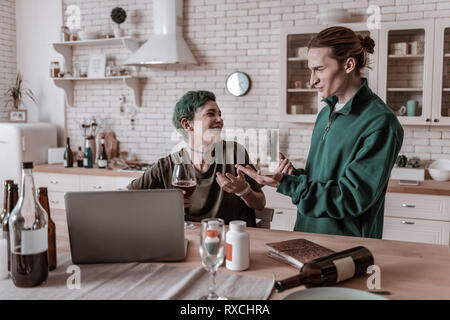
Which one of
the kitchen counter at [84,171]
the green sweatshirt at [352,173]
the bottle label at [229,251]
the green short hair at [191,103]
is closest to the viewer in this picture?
the bottle label at [229,251]

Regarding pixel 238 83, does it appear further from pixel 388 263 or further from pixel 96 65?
pixel 388 263

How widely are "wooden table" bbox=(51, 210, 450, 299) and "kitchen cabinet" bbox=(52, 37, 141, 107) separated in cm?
310

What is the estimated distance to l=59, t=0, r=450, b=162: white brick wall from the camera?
13.3ft

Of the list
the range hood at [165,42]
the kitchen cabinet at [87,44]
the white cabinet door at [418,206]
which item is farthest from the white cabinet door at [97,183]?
the white cabinet door at [418,206]

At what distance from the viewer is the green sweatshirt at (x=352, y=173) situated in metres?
1.75

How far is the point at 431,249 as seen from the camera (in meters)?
1.63

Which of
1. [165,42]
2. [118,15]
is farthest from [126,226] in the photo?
[118,15]

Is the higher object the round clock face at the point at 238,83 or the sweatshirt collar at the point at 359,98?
the round clock face at the point at 238,83

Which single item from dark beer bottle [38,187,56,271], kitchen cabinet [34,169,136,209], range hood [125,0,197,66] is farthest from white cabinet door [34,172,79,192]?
dark beer bottle [38,187,56,271]

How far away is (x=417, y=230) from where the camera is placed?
3506 mm

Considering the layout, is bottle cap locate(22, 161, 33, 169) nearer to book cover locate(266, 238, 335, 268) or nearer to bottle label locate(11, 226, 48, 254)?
bottle label locate(11, 226, 48, 254)

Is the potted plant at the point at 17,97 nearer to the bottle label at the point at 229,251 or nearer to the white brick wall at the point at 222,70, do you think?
the white brick wall at the point at 222,70
